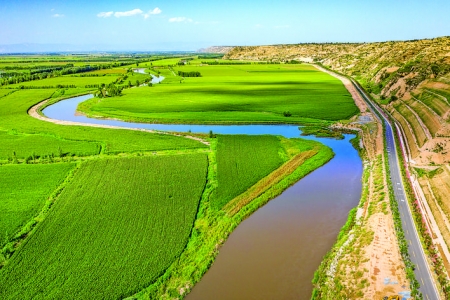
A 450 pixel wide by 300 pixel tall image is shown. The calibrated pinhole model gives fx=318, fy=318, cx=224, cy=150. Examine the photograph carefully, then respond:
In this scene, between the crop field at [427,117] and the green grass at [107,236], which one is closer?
the green grass at [107,236]

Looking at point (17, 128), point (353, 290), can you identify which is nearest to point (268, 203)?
point (353, 290)

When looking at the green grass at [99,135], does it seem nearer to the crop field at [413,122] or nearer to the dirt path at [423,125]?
the crop field at [413,122]

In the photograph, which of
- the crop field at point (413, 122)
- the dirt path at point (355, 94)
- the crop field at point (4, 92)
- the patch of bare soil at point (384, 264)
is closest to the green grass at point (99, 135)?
the crop field at point (4, 92)

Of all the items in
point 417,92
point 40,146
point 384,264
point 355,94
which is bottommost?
point 384,264

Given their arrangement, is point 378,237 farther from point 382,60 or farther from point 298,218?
point 382,60

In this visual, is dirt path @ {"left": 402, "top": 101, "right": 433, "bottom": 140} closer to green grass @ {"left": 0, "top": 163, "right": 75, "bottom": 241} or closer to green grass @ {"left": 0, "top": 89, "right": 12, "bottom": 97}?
green grass @ {"left": 0, "top": 163, "right": 75, "bottom": 241}

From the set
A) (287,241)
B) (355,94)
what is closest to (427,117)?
(355,94)

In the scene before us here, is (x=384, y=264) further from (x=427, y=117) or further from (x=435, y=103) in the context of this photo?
(x=435, y=103)
